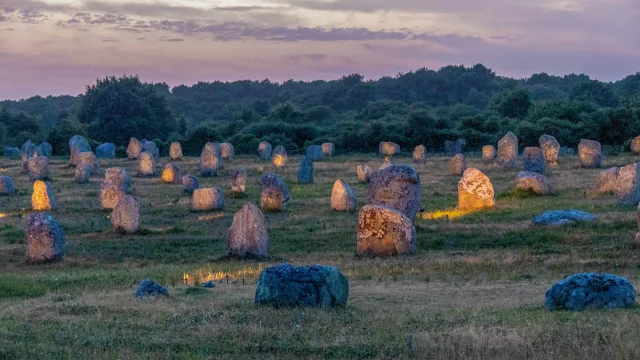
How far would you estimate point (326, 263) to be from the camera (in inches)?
891

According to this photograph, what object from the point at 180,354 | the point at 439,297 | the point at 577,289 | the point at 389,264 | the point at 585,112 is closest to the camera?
the point at 180,354

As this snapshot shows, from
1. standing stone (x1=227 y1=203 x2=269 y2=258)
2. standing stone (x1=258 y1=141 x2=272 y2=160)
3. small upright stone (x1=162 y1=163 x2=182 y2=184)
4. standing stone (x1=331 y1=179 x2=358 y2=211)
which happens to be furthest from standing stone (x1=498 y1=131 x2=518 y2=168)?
standing stone (x1=227 y1=203 x2=269 y2=258)

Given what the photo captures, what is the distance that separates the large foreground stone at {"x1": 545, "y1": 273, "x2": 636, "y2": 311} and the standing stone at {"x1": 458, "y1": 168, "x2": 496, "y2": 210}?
1835cm

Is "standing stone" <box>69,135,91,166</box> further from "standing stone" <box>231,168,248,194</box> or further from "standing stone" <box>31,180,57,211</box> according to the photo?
"standing stone" <box>31,180,57,211</box>

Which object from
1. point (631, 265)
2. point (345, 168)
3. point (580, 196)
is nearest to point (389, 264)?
point (631, 265)

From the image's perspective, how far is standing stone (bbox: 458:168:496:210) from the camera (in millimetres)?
32688

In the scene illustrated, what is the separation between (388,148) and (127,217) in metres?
41.4

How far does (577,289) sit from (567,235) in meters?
11.5

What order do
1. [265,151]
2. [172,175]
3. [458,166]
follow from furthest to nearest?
1. [265,151]
2. [458,166]
3. [172,175]

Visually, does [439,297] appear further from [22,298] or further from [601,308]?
[22,298]

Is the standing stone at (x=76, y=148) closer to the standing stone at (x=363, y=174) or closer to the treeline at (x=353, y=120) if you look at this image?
the treeline at (x=353, y=120)

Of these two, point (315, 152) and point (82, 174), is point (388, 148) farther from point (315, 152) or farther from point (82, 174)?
point (82, 174)

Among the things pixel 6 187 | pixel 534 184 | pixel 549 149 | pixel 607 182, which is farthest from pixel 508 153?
pixel 6 187

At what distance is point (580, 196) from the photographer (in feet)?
115
